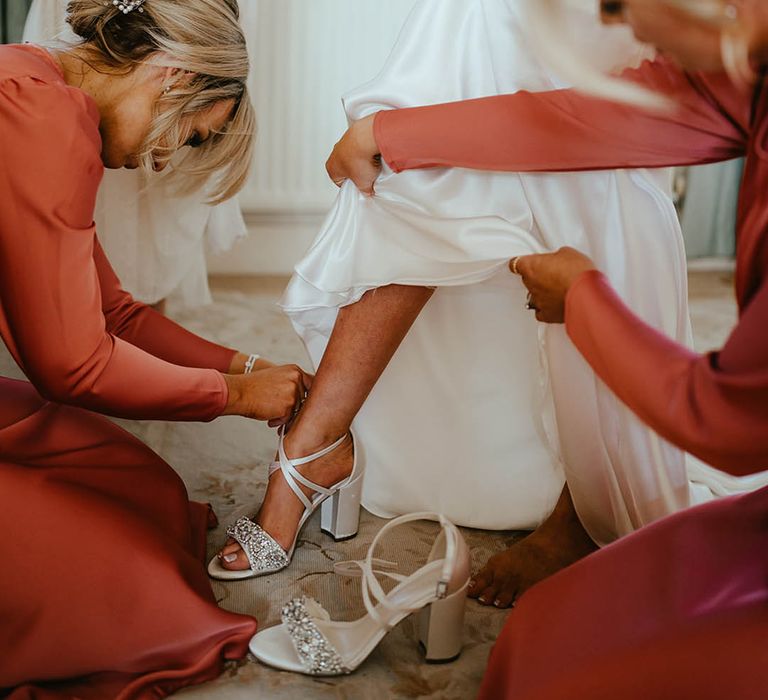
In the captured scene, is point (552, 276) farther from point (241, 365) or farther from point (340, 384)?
point (241, 365)

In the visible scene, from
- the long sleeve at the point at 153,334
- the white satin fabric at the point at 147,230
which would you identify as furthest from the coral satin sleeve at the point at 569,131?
the white satin fabric at the point at 147,230

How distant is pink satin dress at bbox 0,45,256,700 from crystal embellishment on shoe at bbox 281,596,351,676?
0.17ft

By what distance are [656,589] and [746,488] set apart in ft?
2.02

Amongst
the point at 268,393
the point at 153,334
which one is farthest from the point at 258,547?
the point at 153,334

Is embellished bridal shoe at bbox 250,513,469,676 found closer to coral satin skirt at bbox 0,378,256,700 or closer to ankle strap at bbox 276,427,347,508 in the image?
coral satin skirt at bbox 0,378,256,700

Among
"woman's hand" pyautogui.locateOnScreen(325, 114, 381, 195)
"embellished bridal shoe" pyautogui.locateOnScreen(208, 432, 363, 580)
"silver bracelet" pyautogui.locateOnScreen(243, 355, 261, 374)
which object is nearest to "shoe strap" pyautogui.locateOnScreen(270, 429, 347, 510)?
"embellished bridal shoe" pyautogui.locateOnScreen(208, 432, 363, 580)

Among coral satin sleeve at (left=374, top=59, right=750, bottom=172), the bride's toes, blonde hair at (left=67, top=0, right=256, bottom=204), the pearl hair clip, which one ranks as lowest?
the bride's toes

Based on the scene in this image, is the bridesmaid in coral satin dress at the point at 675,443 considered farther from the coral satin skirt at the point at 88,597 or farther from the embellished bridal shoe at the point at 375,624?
the coral satin skirt at the point at 88,597

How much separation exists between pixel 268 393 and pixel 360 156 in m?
0.34

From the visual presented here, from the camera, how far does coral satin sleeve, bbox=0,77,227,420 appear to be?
41.1 inches

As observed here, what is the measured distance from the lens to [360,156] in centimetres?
124

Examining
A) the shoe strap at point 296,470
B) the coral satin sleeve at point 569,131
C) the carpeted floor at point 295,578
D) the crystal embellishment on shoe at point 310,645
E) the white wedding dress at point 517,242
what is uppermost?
the coral satin sleeve at point 569,131

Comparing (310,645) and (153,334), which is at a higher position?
(153,334)

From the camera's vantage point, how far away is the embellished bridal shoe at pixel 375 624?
1.12 meters
